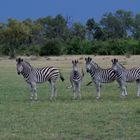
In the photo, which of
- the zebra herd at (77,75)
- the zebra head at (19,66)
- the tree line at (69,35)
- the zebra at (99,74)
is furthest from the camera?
the tree line at (69,35)

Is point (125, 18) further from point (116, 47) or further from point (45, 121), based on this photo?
point (45, 121)

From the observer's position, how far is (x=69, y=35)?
117 meters

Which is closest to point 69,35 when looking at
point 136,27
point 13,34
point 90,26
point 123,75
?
point 90,26

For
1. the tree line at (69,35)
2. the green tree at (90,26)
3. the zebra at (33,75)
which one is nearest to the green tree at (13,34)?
the tree line at (69,35)

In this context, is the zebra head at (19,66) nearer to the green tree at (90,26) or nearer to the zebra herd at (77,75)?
the zebra herd at (77,75)

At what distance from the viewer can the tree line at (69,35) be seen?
84.0 meters

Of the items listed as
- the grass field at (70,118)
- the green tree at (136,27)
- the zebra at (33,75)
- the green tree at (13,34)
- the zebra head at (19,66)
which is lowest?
the grass field at (70,118)

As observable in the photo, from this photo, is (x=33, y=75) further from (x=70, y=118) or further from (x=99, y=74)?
(x=70, y=118)

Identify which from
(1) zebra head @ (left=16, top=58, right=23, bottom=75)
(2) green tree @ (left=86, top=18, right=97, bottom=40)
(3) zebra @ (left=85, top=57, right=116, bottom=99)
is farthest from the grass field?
(2) green tree @ (left=86, top=18, right=97, bottom=40)

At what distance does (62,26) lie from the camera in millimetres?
119375

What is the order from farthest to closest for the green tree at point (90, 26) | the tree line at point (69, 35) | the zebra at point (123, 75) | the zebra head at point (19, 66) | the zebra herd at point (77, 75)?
1. the green tree at point (90, 26)
2. the tree line at point (69, 35)
3. the zebra at point (123, 75)
4. the zebra herd at point (77, 75)
5. the zebra head at point (19, 66)

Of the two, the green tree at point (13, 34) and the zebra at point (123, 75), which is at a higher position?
the green tree at point (13, 34)

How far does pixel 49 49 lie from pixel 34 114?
68.8m

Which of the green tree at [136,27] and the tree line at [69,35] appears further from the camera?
the green tree at [136,27]
